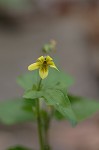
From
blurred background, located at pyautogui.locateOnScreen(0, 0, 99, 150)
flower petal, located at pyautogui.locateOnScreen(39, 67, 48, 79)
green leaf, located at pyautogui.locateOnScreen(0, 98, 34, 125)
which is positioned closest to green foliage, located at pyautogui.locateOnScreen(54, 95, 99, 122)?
green leaf, located at pyautogui.locateOnScreen(0, 98, 34, 125)

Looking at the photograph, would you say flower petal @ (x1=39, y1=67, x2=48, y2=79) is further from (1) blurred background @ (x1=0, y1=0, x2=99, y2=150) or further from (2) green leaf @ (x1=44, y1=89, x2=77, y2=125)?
(1) blurred background @ (x1=0, y1=0, x2=99, y2=150)

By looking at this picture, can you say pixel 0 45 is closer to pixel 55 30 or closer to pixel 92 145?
pixel 55 30

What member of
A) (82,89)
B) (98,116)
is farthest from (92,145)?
(82,89)

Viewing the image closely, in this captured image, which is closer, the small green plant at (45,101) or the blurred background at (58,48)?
the small green plant at (45,101)

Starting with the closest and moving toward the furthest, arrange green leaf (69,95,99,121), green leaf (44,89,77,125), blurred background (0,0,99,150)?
green leaf (44,89,77,125), green leaf (69,95,99,121), blurred background (0,0,99,150)

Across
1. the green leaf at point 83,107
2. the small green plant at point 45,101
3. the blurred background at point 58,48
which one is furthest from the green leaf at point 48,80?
the blurred background at point 58,48

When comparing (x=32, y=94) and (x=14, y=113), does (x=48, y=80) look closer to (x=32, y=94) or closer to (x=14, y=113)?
(x=32, y=94)

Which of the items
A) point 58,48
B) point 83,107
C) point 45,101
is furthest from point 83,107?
point 58,48

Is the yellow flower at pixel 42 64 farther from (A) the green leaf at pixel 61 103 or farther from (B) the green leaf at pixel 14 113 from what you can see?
(B) the green leaf at pixel 14 113
